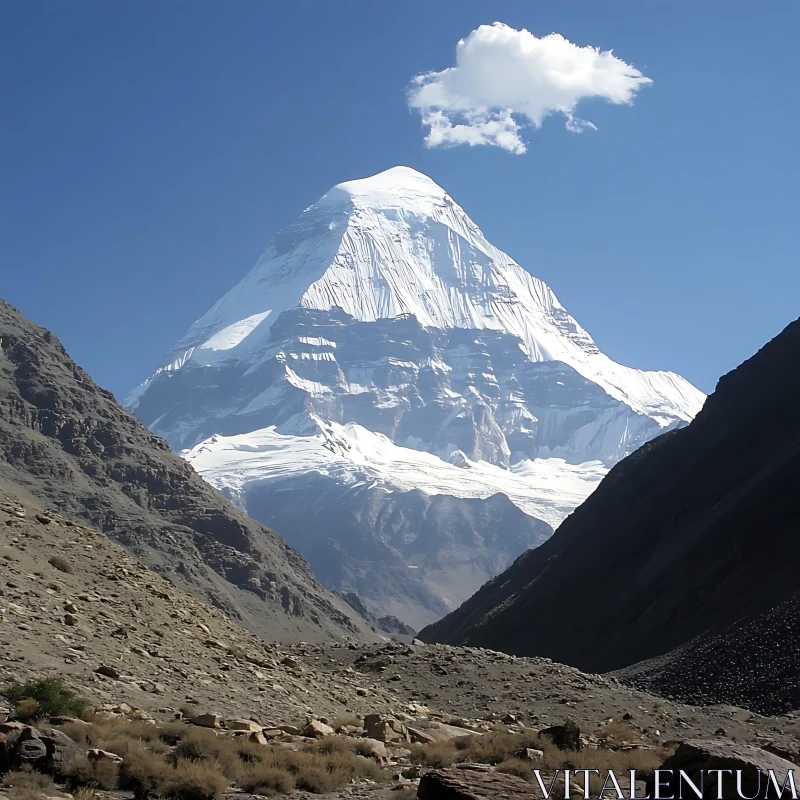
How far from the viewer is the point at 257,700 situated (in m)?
21.7

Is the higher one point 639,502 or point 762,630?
point 639,502

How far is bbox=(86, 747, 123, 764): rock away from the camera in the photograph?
555 inches

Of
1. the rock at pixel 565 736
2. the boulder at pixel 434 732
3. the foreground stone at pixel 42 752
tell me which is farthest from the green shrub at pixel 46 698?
the rock at pixel 565 736

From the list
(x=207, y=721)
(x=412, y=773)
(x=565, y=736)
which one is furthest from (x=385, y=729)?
(x=207, y=721)

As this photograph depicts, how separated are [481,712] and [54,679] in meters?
19.1

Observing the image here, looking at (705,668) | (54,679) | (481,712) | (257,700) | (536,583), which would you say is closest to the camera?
(54,679)

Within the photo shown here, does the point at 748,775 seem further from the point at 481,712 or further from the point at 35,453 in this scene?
the point at 35,453

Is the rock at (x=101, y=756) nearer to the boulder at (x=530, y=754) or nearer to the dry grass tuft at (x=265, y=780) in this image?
the dry grass tuft at (x=265, y=780)

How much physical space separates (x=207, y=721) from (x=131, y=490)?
124 metres

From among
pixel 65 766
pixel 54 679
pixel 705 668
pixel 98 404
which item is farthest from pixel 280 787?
pixel 98 404

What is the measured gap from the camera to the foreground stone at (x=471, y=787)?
1316 centimetres

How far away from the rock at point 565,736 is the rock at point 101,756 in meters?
8.54

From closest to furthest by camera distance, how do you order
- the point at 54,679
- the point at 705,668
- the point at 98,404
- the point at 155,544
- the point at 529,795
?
the point at 529,795 < the point at 54,679 < the point at 705,668 < the point at 155,544 < the point at 98,404

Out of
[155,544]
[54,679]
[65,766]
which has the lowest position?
[65,766]
